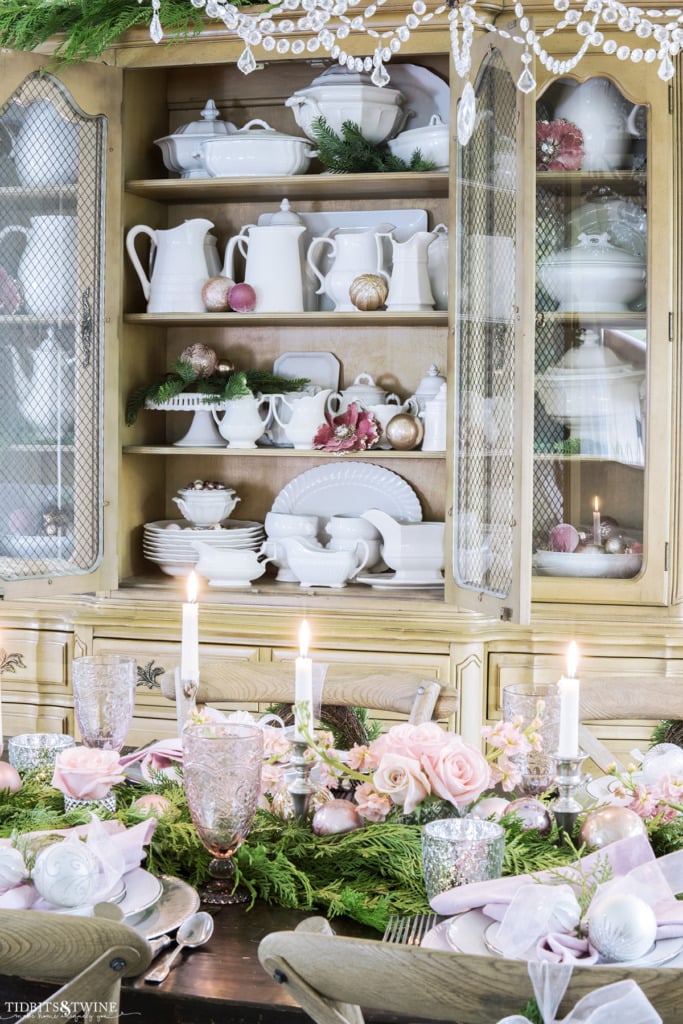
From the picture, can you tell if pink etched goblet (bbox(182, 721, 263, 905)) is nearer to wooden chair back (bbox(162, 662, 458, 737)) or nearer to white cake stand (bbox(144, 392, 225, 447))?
wooden chair back (bbox(162, 662, 458, 737))

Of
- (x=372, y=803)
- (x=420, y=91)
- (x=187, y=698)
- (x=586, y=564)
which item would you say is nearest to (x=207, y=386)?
(x=420, y=91)

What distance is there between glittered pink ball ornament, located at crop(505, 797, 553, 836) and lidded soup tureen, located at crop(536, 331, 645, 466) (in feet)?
4.47

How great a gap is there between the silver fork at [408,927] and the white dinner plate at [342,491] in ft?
6.31

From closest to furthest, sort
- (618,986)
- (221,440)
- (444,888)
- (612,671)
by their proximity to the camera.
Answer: (618,986), (444,888), (612,671), (221,440)

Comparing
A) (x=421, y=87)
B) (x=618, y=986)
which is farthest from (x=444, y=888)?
(x=421, y=87)

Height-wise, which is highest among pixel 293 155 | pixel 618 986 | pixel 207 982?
pixel 293 155

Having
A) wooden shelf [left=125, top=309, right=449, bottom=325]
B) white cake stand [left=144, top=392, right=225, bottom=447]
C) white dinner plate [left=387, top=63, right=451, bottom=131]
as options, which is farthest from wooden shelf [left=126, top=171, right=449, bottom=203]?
white cake stand [left=144, top=392, right=225, bottom=447]

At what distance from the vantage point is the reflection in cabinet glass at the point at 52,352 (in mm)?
2721

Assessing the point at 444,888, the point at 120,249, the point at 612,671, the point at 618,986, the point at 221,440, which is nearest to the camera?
the point at 618,986

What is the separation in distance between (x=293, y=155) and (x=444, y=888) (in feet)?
6.86

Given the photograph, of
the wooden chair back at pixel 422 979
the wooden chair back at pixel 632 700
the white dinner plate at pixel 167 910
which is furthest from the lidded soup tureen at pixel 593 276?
the wooden chair back at pixel 422 979

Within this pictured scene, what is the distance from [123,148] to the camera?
2779mm

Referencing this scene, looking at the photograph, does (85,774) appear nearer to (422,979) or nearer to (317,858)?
(317,858)

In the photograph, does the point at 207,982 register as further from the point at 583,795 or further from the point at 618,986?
the point at 583,795
